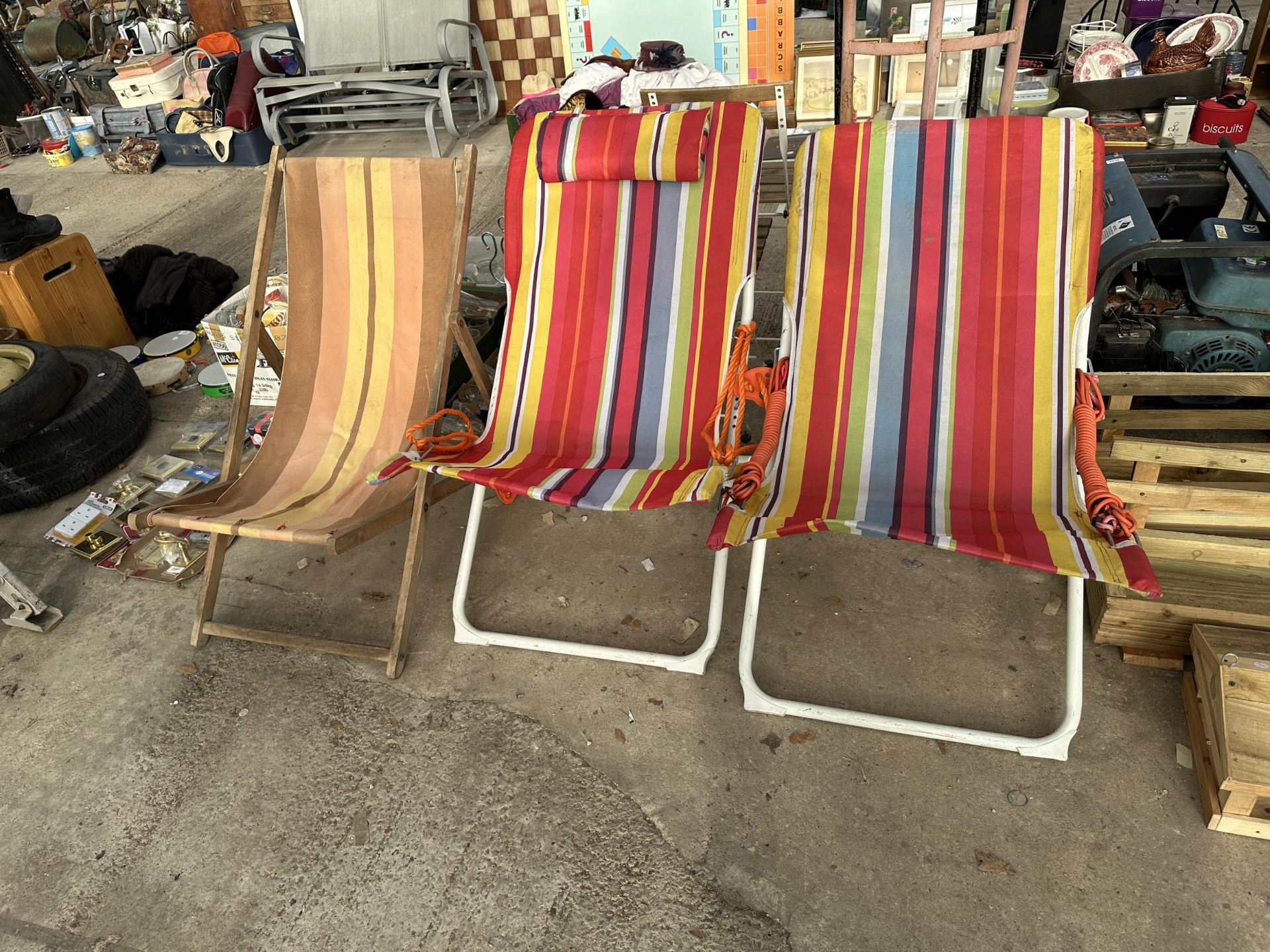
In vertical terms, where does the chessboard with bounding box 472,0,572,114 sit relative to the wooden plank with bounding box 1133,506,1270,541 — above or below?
above

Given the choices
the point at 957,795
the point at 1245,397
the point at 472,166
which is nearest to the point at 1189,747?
the point at 957,795

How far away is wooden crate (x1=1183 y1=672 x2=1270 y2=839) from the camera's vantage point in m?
1.63

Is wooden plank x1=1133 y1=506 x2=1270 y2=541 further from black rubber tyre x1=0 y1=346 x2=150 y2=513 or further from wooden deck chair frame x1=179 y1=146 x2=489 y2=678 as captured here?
black rubber tyre x1=0 y1=346 x2=150 y2=513

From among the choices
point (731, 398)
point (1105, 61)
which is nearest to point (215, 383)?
point (731, 398)

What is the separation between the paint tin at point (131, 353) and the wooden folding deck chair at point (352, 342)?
1.48m

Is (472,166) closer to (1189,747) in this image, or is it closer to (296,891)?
(296,891)

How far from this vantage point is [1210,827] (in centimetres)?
169

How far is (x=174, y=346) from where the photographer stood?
370cm

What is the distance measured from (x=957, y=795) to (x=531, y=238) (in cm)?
180

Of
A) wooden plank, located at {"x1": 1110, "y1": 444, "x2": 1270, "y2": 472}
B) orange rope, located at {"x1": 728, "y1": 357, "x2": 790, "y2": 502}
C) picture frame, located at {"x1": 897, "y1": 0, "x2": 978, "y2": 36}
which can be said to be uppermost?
picture frame, located at {"x1": 897, "y1": 0, "x2": 978, "y2": 36}

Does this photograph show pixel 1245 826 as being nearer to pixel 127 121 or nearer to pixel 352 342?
pixel 352 342

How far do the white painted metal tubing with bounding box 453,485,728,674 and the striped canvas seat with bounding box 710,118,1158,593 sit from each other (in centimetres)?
32

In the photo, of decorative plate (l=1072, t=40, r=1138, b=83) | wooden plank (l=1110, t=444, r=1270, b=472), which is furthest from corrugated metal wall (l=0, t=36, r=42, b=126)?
wooden plank (l=1110, t=444, r=1270, b=472)

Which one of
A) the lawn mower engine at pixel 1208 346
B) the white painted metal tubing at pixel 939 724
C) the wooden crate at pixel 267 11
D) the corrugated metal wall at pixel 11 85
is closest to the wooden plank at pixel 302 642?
the white painted metal tubing at pixel 939 724
